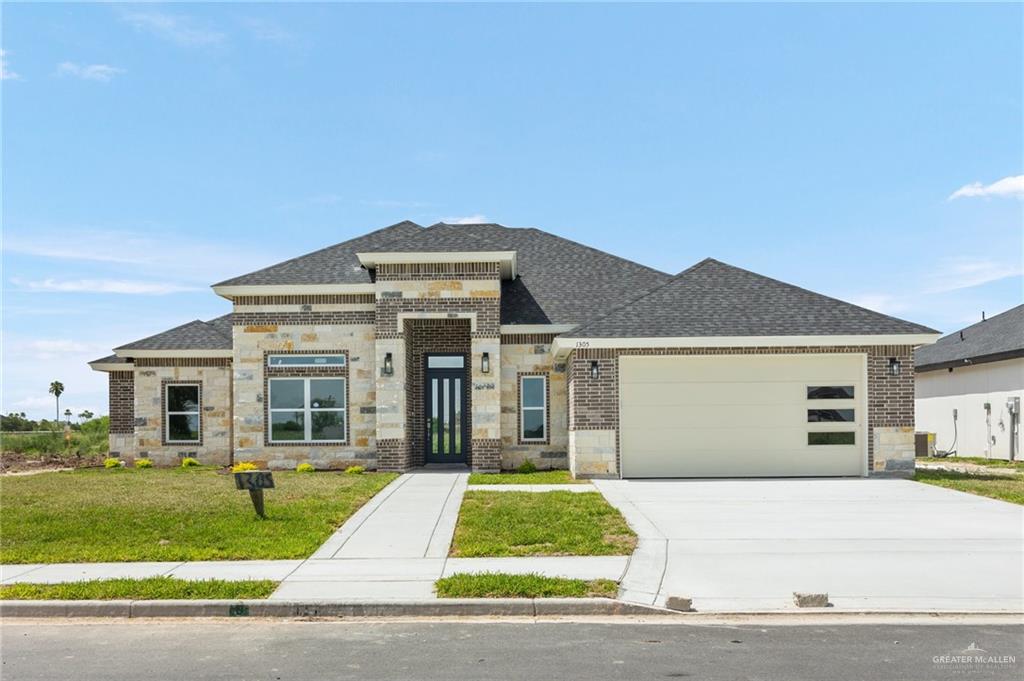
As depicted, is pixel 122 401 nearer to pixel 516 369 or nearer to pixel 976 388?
pixel 516 369

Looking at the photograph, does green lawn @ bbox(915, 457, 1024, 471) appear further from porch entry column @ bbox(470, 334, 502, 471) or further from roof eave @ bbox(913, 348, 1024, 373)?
porch entry column @ bbox(470, 334, 502, 471)

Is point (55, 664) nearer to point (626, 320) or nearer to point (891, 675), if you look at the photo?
point (891, 675)

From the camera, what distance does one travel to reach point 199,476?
2039 centimetres

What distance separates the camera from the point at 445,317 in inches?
846

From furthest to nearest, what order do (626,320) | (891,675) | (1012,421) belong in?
(1012,421) < (626,320) < (891,675)

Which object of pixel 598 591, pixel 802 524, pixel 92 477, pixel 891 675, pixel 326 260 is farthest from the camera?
pixel 326 260

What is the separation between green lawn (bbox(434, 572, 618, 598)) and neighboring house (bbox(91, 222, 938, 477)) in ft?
33.5

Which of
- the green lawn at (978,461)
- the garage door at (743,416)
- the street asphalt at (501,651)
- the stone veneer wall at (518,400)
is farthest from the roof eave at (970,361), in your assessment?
the street asphalt at (501,651)

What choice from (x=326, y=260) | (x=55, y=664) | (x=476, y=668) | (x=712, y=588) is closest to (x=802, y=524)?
(x=712, y=588)

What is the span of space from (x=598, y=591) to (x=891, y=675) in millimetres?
2897

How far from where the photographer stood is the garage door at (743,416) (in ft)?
62.9

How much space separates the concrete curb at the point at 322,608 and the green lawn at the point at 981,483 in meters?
10.1

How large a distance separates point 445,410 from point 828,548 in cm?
1375

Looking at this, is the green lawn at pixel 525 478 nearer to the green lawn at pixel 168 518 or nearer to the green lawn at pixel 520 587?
the green lawn at pixel 168 518
